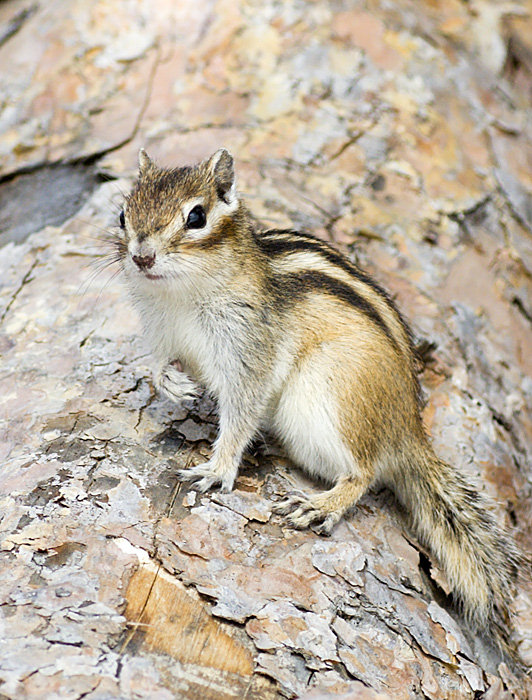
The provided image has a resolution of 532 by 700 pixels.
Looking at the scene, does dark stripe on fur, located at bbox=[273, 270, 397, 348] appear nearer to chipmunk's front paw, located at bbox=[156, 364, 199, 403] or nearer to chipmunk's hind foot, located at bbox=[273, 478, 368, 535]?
chipmunk's front paw, located at bbox=[156, 364, 199, 403]

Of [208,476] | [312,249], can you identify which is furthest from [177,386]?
[312,249]


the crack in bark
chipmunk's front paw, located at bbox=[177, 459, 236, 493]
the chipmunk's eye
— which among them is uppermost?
the chipmunk's eye

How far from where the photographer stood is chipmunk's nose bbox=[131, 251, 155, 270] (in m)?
3.08

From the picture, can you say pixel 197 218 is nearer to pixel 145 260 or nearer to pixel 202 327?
pixel 145 260

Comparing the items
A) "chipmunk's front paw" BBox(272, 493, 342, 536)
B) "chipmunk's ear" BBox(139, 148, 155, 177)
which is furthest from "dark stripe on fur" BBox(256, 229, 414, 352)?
"chipmunk's front paw" BBox(272, 493, 342, 536)

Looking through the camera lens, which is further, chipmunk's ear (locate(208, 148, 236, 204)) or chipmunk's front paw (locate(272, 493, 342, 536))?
chipmunk's ear (locate(208, 148, 236, 204))

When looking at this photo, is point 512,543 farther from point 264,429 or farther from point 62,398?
point 62,398

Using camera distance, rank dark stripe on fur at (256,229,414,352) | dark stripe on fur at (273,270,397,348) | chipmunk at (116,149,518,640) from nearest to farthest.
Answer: chipmunk at (116,149,518,640) < dark stripe on fur at (273,270,397,348) < dark stripe on fur at (256,229,414,352)

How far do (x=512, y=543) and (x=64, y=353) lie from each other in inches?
93.5

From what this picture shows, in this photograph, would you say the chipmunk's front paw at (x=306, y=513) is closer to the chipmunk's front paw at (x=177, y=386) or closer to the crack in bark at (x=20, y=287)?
the chipmunk's front paw at (x=177, y=386)

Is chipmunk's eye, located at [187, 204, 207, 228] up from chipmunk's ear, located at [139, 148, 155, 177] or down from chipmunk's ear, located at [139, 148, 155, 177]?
up

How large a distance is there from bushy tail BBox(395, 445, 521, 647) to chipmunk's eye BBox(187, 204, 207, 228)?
1480 millimetres

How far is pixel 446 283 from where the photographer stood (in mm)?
4805

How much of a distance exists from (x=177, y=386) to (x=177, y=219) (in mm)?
771
